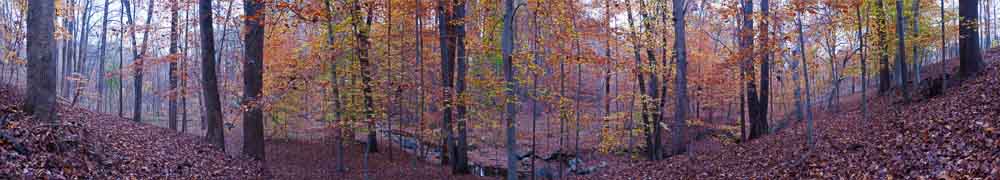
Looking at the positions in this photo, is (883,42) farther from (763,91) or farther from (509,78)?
(509,78)

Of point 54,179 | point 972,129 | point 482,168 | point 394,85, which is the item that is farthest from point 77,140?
point 482,168

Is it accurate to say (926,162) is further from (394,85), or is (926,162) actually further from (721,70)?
(721,70)

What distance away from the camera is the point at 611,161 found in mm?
24656

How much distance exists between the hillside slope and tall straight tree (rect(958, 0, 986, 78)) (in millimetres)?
15286

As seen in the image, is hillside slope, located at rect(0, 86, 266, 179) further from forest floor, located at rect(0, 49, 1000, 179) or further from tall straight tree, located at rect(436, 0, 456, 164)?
tall straight tree, located at rect(436, 0, 456, 164)

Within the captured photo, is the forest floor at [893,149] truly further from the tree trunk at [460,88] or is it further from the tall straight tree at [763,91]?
the tree trunk at [460,88]

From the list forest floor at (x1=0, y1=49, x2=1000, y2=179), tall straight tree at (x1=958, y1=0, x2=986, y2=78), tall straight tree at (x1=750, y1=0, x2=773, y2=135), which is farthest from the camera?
tall straight tree at (x1=750, y1=0, x2=773, y2=135)

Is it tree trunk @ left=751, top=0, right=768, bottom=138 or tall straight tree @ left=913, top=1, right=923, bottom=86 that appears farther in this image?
tall straight tree @ left=913, top=1, right=923, bottom=86

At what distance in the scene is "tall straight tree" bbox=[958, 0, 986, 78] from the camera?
1301 cm

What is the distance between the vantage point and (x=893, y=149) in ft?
28.7

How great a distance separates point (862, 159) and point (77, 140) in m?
10.8

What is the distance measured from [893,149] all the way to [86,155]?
437 inches

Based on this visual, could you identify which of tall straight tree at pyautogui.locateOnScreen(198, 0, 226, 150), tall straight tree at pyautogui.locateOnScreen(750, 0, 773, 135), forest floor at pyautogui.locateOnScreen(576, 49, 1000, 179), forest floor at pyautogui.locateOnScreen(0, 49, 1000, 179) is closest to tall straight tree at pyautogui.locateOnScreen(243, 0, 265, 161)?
forest floor at pyautogui.locateOnScreen(0, 49, 1000, 179)

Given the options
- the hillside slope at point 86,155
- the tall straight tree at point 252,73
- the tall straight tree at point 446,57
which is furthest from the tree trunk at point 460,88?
the hillside slope at point 86,155
